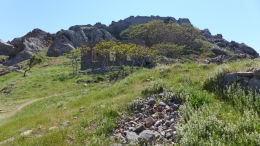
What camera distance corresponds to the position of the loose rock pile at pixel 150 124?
6160mm

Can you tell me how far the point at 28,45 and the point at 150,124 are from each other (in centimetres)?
6025

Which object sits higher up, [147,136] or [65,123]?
[147,136]

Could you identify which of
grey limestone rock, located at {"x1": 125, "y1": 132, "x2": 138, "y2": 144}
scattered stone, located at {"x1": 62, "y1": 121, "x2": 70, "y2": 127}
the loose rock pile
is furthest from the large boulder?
grey limestone rock, located at {"x1": 125, "y1": 132, "x2": 138, "y2": 144}

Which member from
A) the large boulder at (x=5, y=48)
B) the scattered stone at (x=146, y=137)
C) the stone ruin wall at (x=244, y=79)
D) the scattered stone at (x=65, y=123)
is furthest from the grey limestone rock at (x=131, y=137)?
the large boulder at (x=5, y=48)

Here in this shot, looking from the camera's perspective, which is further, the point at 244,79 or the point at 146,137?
the point at 244,79

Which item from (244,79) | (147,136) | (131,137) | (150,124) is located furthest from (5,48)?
(244,79)

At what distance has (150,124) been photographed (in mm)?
7117

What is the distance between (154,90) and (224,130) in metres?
4.48

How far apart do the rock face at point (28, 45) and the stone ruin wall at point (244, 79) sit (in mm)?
55692

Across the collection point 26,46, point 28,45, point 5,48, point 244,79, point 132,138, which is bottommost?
point 5,48

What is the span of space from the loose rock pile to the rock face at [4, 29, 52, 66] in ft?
178

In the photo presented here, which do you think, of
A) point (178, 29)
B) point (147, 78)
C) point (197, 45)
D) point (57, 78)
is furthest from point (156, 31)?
point (147, 78)

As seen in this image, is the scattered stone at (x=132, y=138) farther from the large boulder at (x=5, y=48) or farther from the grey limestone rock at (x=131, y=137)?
the large boulder at (x=5, y=48)

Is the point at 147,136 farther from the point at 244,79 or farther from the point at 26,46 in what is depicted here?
the point at 26,46
